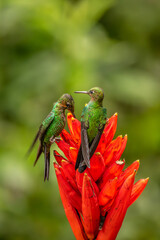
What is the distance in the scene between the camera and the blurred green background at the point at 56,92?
142 inches

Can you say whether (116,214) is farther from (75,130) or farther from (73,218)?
(75,130)

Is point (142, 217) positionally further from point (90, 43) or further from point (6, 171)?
point (90, 43)

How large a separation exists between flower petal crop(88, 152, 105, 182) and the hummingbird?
34mm

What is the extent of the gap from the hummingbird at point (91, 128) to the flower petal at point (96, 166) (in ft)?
0.11

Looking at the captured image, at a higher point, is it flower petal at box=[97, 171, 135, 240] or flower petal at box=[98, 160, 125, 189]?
flower petal at box=[98, 160, 125, 189]

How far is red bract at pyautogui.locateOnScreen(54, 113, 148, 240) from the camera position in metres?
1.51

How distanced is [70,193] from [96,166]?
0.15 meters

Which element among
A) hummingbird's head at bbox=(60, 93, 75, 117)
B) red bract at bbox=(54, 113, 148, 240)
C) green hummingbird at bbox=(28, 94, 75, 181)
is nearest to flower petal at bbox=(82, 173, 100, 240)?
red bract at bbox=(54, 113, 148, 240)

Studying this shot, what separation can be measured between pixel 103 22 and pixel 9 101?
2.57 meters

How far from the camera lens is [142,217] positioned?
3.75 metres

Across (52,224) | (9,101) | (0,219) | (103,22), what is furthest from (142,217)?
(103,22)

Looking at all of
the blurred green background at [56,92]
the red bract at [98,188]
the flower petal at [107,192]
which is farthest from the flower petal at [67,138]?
the blurred green background at [56,92]

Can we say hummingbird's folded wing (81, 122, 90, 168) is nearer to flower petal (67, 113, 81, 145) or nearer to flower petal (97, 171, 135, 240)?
flower petal (67, 113, 81, 145)

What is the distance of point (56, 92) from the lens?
13.9 ft
